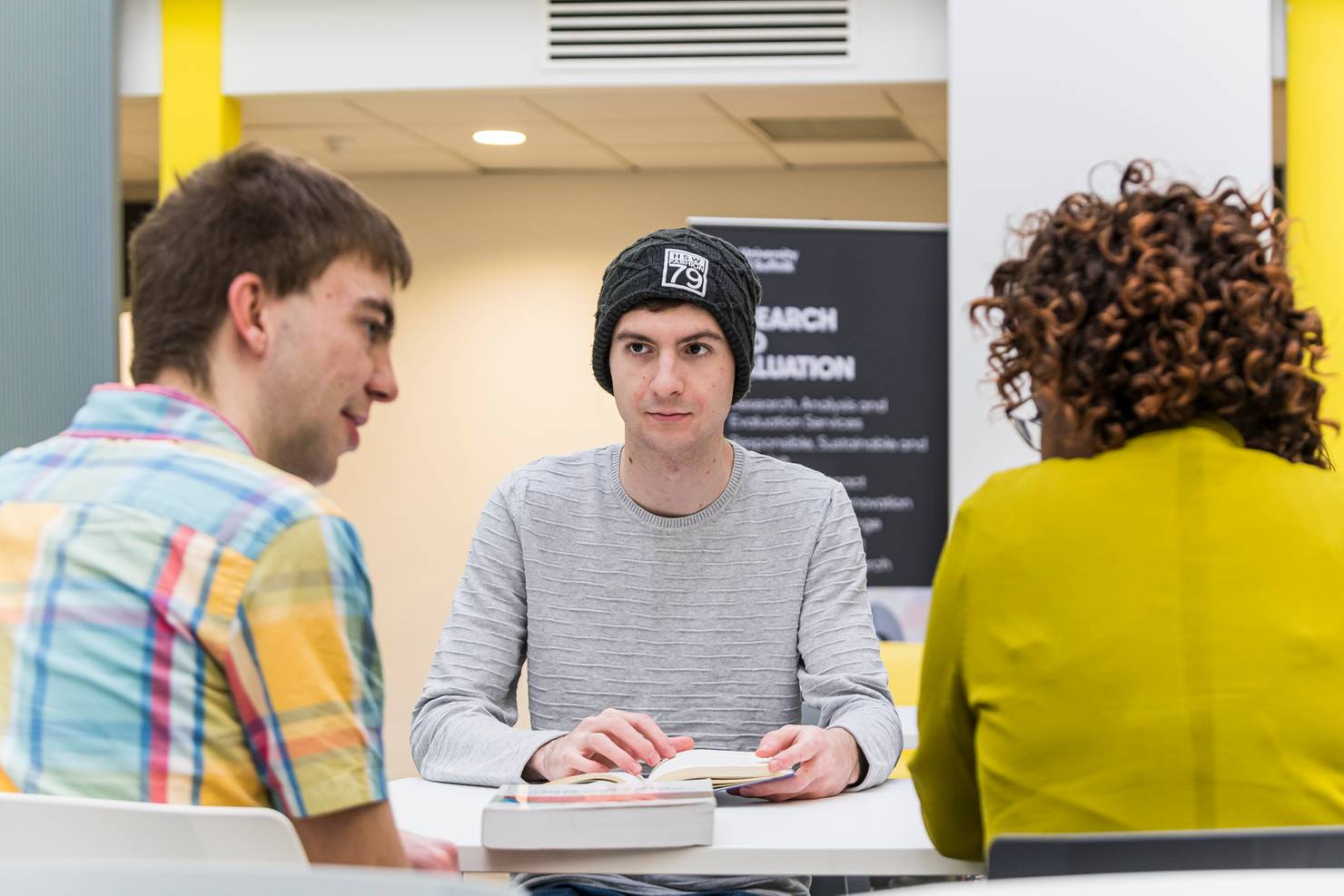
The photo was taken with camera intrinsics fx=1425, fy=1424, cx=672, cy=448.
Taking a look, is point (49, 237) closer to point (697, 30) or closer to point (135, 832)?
point (697, 30)

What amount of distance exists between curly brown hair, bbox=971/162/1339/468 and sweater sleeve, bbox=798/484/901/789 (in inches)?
24.4

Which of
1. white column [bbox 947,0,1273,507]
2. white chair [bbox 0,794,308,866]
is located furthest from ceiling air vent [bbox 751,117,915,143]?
white chair [bbox 0,794,308,866]

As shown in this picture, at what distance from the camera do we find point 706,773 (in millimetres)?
1738

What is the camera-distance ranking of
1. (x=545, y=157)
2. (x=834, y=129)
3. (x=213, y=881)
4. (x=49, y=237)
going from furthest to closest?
(x=545, y=157) → (x=834, y=129) → (x=49, y=237) → (x=213, y=881)

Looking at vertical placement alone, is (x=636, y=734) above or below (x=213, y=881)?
below

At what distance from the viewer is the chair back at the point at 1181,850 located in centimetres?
125

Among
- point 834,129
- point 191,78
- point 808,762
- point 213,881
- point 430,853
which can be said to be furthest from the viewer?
point 834,129

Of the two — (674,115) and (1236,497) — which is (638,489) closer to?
(1236,497)

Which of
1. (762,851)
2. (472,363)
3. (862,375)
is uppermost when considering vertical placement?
(472,363)

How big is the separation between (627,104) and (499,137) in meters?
1.01

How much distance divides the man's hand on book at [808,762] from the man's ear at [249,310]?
2.71 feet

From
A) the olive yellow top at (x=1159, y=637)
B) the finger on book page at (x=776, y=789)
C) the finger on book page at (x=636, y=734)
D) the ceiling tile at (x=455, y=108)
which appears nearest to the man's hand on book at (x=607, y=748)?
the finger on book page at (x=636, y=734)

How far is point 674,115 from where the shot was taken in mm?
6133

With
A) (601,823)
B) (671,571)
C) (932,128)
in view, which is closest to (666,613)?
(671,571)
